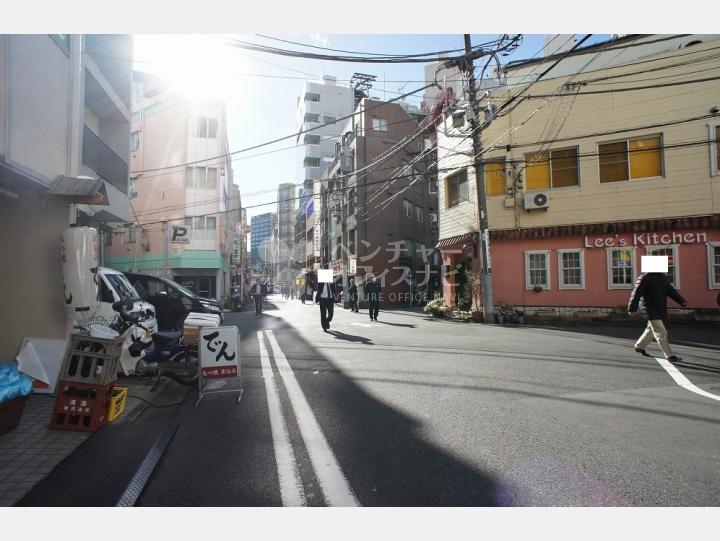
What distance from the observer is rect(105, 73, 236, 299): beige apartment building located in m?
31.3

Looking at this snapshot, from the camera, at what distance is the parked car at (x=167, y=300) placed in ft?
42.7

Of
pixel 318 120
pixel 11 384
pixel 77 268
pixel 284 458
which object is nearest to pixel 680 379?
pixel 284 458

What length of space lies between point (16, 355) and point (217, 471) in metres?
4.89

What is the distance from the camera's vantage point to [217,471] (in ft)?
10.9

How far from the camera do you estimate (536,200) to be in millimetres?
16750

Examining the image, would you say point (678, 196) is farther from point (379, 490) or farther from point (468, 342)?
point (379, 490)

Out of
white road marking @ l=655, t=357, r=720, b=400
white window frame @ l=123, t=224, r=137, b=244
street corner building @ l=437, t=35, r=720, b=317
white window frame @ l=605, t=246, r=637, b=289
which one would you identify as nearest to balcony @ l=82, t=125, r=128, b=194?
street corner building @ l=437, t=35, r=720, b=317

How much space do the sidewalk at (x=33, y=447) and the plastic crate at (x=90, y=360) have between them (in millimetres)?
552

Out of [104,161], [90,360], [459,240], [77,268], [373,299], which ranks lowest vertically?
[90,360]

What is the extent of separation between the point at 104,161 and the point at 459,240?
1362cm

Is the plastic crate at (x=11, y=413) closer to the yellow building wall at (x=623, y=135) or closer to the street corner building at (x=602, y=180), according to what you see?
the street corner building at (x=602, y=180)

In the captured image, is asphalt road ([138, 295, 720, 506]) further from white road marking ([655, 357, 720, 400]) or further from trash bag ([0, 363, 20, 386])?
trash bag ([0, 363, 20, 386])

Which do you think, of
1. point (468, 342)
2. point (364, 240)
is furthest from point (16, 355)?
point (364, 240)

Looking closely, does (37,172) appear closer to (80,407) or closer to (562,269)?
(80,407)
